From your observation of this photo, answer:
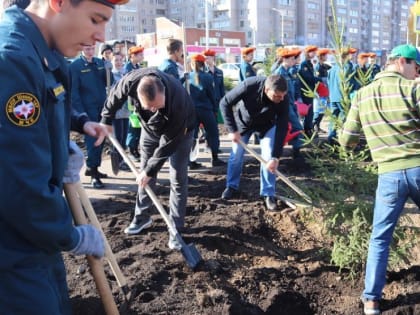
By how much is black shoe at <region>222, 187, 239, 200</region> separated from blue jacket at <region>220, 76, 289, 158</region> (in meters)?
0.79

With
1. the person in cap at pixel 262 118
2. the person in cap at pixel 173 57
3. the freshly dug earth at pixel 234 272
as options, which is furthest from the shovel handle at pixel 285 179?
the person in cap at pixel 173 57

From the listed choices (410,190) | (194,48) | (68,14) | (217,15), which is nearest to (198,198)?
(410,190)

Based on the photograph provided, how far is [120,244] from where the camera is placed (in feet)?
13.6

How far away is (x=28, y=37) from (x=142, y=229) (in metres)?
3.32

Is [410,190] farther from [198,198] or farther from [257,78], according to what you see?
[198,198]

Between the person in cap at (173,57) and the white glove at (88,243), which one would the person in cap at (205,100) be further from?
the white glove at (88,243)

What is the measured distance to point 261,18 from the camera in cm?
7362

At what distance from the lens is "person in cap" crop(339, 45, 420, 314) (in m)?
2.80

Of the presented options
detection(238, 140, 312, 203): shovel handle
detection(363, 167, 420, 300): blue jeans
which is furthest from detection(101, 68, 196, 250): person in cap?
detection(363, 167, 420, 300): blue jeans

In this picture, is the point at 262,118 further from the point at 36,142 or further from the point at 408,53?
the point at 36,142

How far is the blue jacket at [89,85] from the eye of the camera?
20.3 ft

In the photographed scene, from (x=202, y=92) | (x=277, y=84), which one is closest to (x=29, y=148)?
(x=277, y=84)

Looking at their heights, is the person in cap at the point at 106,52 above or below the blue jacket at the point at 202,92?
above

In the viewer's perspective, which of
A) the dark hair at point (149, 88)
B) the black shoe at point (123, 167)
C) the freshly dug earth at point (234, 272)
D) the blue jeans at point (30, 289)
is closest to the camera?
the blue jeans at point (30, 289)
